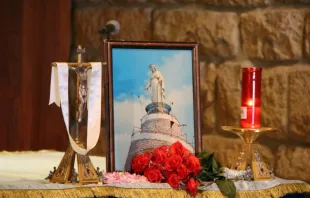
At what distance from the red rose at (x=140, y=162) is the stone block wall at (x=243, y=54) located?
0.44 m

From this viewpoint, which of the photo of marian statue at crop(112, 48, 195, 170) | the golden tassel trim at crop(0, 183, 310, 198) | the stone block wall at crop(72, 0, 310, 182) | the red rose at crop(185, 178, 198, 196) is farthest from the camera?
the stone block wall at crop(72, 0, 310, 182)

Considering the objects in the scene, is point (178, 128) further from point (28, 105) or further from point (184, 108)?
point (28, 105)

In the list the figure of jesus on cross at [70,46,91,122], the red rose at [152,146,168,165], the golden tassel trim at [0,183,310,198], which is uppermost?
the figure of jesus on cross at [70,46,91,122]

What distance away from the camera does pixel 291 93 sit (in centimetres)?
186

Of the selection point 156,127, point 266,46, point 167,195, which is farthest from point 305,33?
point 167,195

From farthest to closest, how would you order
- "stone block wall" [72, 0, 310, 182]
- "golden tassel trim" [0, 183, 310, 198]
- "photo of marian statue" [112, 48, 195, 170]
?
"stone block wall" [72, 0, 310, 182]
"photo of marian statue" [112, 48, 195, 170]
"golden tassel trim" [0, 183, 310, 198]

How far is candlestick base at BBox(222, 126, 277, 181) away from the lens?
64.9 inches

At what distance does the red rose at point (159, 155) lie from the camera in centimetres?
157

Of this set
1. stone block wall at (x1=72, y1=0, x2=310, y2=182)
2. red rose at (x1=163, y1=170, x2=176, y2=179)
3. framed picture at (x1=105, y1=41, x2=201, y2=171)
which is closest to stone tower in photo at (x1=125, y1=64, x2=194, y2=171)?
framed picture at (x1=105, y1=41, x2=201, y2=171)

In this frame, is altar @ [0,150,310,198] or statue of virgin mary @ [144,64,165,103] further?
statue of virgin mary @ [144,64,165,103]

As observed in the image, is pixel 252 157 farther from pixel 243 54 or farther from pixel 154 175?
pixel 243 54

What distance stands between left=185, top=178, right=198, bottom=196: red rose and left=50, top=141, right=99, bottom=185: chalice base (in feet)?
0.67

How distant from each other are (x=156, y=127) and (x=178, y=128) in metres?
0.06

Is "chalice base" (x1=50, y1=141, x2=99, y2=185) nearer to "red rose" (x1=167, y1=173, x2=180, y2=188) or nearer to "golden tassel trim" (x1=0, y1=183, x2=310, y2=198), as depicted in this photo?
"golden tassel trim" (x1=0, y1=183, x2=310, y2=198)
